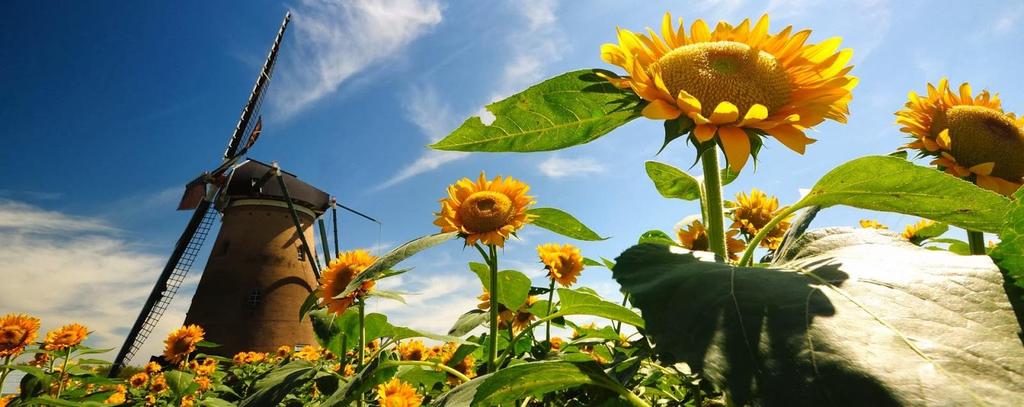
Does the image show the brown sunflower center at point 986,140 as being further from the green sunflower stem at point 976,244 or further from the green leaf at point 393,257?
the green leaf at point 393,257

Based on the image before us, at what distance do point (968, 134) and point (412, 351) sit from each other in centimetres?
336

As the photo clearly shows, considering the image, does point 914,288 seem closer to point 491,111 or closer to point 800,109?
point 800,109

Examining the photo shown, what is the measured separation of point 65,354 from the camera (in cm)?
379

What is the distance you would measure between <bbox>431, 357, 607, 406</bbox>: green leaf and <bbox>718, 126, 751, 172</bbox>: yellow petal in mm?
441

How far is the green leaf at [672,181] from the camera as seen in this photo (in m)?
1.40

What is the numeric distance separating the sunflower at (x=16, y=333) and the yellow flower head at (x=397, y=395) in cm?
285

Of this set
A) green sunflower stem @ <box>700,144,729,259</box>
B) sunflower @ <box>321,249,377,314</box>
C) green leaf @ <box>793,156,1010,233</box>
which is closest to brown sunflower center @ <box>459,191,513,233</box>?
sunflower @ <box>321,249,377,314</box>

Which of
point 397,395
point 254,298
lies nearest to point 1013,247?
point 397,395

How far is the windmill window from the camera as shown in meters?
21.2

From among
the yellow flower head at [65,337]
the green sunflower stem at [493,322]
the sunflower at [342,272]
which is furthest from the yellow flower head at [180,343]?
the green sunflower stem at [493,322]

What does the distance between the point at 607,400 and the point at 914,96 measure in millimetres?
1657

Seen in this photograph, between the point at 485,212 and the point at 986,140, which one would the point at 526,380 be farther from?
the point at 986,140

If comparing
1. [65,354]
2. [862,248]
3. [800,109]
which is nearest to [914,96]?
[800,109]

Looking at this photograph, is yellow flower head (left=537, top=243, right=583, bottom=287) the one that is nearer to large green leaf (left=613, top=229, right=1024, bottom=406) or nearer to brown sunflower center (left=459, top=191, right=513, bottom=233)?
brown sunflower center (left=459, top=191, right=513, bottom=233)
